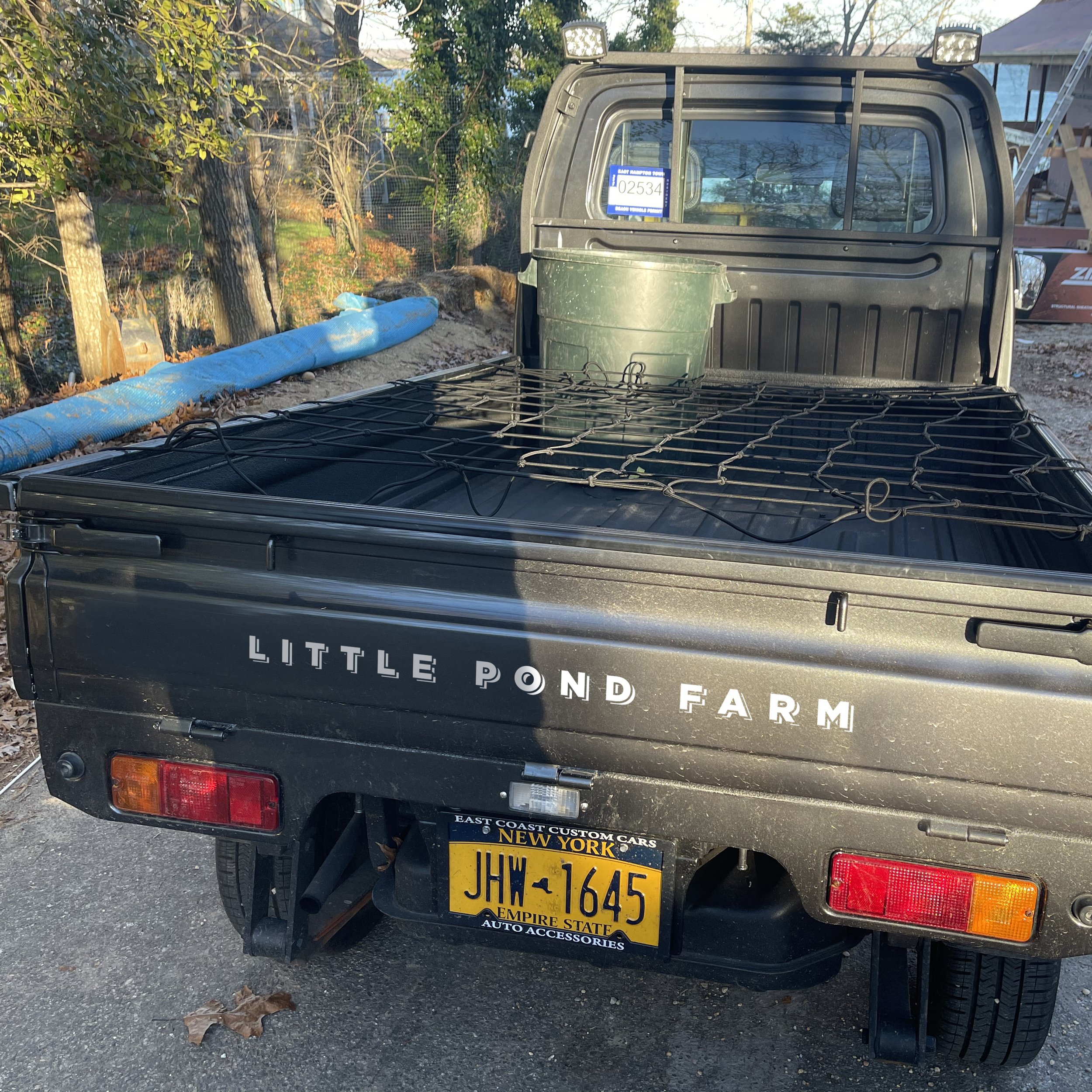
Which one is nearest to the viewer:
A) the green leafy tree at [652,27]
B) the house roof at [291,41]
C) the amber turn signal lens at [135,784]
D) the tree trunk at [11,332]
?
the amber turn signal lens at [135,784]

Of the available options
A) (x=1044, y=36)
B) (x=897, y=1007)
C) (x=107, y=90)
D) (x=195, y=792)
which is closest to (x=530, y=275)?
(x=195, y=792)

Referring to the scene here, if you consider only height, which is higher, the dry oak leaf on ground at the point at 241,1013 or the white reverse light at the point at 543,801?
the white reverse light at the point at 543,801

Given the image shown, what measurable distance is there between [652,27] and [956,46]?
56.9ft

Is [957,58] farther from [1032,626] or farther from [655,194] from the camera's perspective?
[1032,626]

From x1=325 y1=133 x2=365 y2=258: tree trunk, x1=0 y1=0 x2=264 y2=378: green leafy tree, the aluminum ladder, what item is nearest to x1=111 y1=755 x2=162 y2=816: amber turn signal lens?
x1=0 y1=0 x2=264 y2=378: green leafy tree

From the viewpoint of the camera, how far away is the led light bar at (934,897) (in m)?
1.74

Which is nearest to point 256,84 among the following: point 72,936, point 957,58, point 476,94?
point 476,94

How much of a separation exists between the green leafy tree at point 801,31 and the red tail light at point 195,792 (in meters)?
31.1

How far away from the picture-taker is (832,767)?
1757mm

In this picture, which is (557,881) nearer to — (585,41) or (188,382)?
(585,41)

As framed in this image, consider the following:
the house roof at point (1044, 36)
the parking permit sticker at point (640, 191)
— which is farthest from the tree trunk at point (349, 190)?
the parking permit sticker at point (640, 191)

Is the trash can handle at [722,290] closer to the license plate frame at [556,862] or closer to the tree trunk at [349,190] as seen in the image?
the license plate frame at [556,862]

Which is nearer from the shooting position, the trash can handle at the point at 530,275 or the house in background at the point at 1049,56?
the trash can handle at the point at 530,275

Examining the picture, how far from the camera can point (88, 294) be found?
369 inches
